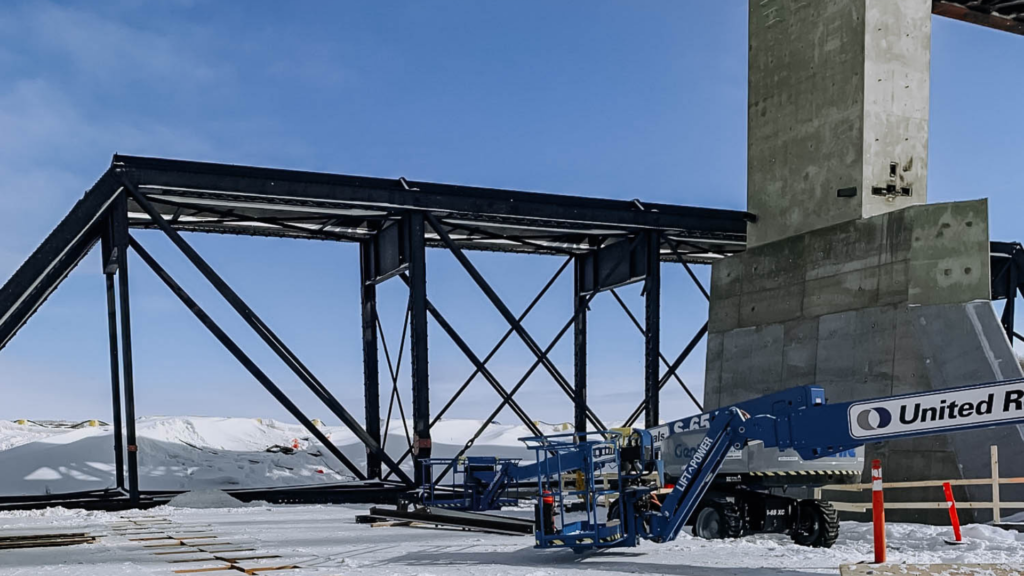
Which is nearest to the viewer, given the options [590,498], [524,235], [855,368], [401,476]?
[590,498]

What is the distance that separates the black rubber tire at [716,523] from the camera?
14.0 metres

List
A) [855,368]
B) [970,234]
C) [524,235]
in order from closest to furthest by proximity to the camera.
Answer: [970,234] < [855,368] < [524,235]

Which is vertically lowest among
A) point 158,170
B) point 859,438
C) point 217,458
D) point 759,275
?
point 217,458

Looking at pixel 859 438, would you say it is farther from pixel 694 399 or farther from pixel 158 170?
pixel 694 399

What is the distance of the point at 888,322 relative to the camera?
21.2m

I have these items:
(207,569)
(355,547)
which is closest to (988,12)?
(355,547)

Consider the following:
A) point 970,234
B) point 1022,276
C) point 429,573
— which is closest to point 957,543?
point 429,573

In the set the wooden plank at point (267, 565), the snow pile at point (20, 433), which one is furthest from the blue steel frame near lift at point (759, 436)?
the snow pile at point (20, 433)

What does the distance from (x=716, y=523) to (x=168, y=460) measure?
924 inches

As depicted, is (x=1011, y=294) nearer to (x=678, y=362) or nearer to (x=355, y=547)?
(x=678, y=362)

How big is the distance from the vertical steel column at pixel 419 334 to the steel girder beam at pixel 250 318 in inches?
43.9

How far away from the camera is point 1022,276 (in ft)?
108

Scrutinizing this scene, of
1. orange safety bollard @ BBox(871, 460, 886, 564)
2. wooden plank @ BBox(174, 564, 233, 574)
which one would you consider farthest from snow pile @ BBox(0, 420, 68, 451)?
orange safety bollard @ BBox(871, 460, 886, 564)

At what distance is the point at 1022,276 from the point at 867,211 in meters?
13.5
